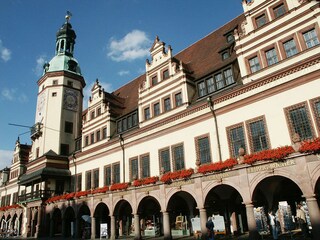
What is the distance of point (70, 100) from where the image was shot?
43.4 m

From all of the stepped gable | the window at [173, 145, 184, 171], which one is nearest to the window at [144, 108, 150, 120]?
the window at [173, 145, 184, 171]

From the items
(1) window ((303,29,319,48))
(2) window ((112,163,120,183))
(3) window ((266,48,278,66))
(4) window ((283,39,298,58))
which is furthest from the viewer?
(2) window ((112,163,120,183))

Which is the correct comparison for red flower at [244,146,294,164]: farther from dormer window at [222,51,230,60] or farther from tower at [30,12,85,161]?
tower at [30,12,85,161]

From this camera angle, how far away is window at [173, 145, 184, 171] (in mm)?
23811

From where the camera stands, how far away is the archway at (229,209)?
21.2 meters

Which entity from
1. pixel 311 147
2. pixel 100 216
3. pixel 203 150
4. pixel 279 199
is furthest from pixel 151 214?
pixel 311 147

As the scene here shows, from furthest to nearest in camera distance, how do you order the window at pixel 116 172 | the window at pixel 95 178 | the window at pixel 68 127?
the window at pixel 68 127, the window at pixel 95 178, the window at pixel 116 172

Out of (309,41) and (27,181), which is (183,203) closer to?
(309,41)

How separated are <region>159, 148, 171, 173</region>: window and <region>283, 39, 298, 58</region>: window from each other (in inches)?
478

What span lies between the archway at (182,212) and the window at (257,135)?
729 centimetres

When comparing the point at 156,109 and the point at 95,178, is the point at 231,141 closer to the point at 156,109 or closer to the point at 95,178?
the point at 156,109

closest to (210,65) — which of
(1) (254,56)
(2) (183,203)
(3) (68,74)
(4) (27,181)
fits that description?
(1) (254,56)

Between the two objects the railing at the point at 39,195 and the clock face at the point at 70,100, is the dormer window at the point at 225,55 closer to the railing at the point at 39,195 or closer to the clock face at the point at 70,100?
the clock face at the point at 70,100


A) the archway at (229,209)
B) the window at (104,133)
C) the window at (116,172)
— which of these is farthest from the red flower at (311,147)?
the window at (104,133)
